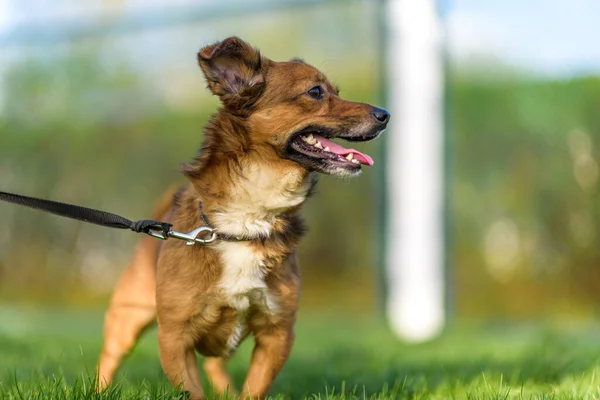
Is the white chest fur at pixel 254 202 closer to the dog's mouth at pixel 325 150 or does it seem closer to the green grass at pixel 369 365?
the dog's mouth at pixel 325 150

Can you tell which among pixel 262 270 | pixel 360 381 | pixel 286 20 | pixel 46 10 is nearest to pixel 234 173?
pixel 262 270

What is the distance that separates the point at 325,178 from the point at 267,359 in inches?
150

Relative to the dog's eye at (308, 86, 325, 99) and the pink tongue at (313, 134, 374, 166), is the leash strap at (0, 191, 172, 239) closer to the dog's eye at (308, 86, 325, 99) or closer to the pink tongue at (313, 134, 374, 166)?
the pink tongue at (313, 134, 374, 166)

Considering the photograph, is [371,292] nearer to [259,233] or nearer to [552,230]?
[552,230]

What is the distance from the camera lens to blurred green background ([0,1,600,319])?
8.30 meters

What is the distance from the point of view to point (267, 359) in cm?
354

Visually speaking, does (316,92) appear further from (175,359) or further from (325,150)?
(175,359)

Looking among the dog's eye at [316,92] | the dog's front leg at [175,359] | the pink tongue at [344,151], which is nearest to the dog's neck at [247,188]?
the pink tongue at [344,151]

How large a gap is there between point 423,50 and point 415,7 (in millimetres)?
415

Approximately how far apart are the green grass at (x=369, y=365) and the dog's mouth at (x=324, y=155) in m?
0.90

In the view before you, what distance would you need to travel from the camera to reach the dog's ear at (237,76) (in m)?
3.65

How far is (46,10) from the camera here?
10352 mm

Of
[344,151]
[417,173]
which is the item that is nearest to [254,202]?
[344,151]

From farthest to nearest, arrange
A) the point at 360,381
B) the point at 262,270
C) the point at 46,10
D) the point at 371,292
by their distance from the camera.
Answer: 1. the point at 46,10
2. the point at 371,292
3. the point at 360,381
4. the point at 262,270
